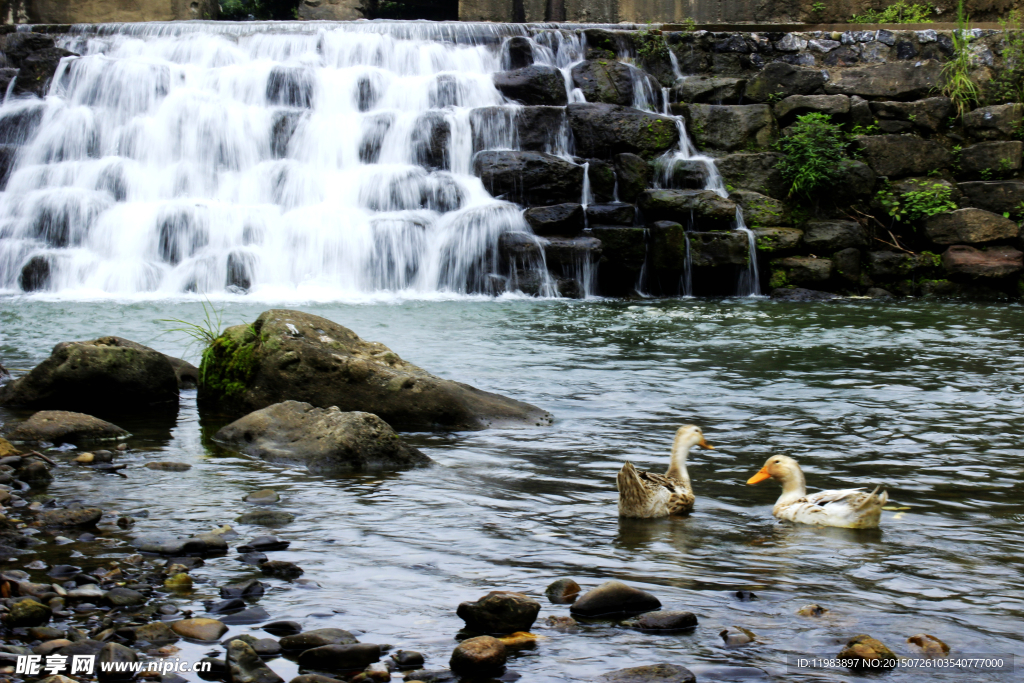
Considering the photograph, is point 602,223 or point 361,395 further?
point 602,223

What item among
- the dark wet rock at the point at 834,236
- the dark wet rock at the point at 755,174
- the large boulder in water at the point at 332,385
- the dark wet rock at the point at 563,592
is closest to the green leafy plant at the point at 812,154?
the dark wet rock at the point at 755,174

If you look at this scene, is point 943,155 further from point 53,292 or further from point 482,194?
point 53,292

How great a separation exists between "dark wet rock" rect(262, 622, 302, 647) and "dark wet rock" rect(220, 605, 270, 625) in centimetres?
8

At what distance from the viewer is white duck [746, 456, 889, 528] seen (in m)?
4.17

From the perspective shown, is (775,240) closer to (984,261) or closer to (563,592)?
(984,261)

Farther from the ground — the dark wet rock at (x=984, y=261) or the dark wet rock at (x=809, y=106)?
the dark wet rock at (x=809, y=106)

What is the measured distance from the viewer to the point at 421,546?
12.9 ft

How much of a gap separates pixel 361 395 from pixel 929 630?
4283 millimetres

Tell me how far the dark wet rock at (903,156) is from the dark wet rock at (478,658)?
1692 centimetres

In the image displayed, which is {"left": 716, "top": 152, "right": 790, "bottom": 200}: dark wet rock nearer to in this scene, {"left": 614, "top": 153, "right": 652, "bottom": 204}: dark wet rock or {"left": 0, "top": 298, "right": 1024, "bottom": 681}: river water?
{"left": 614, "top": 153, "right": 652, "bottom": 204}: dark wet rock

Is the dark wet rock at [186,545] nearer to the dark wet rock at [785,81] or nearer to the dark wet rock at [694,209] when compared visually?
the dark wet rock at [694,209]

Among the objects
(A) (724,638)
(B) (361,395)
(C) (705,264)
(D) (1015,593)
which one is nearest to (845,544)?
(D) (1015,593)

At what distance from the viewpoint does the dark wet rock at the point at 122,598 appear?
3117mm

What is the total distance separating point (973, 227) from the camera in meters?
16.6
